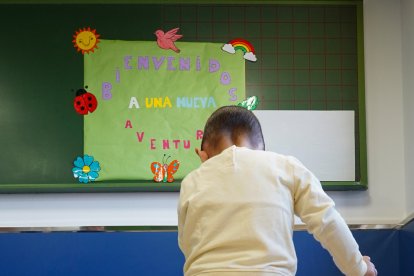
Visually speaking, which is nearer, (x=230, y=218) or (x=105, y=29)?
(x=230, y=218)

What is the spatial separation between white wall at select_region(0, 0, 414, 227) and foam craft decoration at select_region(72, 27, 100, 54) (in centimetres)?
65

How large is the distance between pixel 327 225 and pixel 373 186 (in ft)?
4.34

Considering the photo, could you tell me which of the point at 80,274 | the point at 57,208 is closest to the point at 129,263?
the point at 80,274

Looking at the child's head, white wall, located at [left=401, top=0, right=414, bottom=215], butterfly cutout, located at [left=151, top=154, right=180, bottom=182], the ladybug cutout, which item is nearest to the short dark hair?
the child's head

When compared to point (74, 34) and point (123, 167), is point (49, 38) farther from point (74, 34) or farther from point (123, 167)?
point (123, 167)

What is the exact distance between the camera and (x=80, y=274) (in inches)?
96.2

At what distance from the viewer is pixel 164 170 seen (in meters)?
2.52

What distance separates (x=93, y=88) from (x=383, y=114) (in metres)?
1.32

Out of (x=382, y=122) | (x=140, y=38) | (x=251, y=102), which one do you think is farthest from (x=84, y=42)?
(x=382, y=122)

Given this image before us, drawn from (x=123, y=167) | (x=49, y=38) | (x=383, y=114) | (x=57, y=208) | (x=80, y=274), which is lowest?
(x=80, y=274)

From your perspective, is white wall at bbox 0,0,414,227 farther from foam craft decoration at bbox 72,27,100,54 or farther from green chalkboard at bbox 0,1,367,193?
foam craft decoration at bbox 72,27,100,54

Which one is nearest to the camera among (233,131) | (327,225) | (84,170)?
(327,225)

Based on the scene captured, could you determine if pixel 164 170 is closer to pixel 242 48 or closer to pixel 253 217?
pixel 242 48

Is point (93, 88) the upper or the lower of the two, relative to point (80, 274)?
upper
